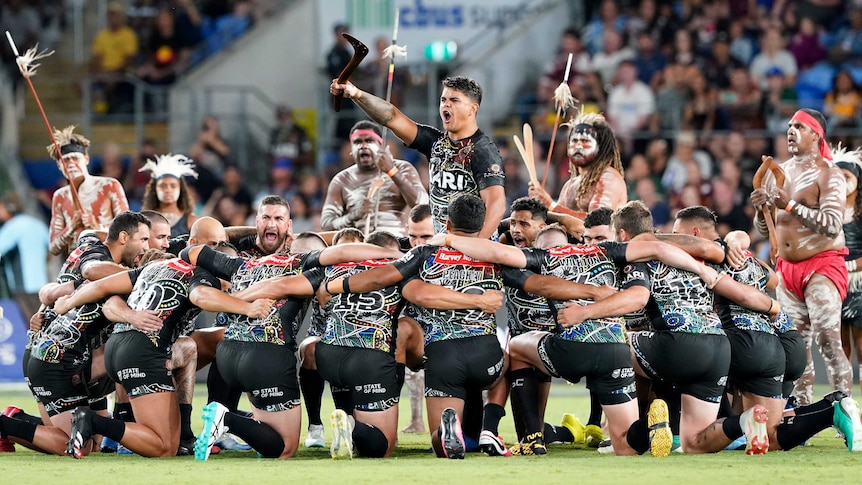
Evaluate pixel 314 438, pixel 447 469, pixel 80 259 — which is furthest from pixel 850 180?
pixel 80 259

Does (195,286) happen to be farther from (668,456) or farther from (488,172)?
(668,456)

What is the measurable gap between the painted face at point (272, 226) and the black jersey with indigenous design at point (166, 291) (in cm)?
61

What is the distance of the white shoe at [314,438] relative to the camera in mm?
9117

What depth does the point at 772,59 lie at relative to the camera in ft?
58.4

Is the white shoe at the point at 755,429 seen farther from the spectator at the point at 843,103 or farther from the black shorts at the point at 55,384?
the spectator at the point at 843,103

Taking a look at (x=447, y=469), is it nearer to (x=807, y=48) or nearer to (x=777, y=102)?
(x=777, y=102)

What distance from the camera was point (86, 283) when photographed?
8578mm

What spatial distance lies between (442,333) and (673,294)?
1.44m

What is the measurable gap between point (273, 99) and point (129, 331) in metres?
12.5

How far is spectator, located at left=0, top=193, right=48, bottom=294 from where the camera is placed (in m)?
16.4

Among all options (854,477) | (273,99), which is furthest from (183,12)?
(854,477)

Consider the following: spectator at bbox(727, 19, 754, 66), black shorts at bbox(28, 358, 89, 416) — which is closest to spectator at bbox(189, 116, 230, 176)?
spectator at bbox(727, 19, 754, 66)

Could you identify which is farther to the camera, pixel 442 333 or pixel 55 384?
pixel 55 384

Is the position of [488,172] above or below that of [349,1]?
below
